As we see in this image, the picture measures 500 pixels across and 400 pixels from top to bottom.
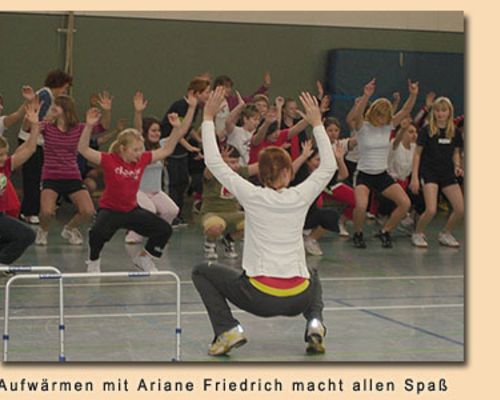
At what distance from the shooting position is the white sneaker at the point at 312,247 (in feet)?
41.3

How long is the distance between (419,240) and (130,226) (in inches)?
179

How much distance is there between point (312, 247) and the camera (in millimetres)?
12609

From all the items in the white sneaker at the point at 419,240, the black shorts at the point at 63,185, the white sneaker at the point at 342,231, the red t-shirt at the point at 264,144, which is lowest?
the white sneaker at the point at 419,240

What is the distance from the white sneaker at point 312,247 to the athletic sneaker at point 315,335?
512 centimetres

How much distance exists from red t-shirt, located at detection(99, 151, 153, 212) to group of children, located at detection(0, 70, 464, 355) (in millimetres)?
12

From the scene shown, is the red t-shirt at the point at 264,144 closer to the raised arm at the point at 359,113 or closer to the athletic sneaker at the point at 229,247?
the athletic sneaker at the point at 229,247

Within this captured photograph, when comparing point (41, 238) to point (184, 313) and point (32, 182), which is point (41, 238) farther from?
point (184, 313)

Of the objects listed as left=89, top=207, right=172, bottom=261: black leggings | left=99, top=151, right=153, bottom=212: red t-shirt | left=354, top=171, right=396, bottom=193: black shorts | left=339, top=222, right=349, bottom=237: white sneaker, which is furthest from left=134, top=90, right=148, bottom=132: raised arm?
left=339, top=222, right=349, bottom=237: white sneaker

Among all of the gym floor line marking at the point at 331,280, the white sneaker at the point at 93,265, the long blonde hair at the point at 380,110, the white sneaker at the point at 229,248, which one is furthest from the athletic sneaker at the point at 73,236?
the long blonde hair at the point at 380,110

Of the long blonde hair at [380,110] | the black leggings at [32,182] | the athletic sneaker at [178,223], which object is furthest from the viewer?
the athletic sneaker at [178,223]

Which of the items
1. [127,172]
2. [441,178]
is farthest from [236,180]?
[441,178]

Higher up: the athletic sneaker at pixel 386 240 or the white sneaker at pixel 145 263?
the athletic sneaker at pixel 386 240

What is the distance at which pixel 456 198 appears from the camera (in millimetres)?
13328

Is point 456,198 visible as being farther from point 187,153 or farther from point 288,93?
point 288,93
